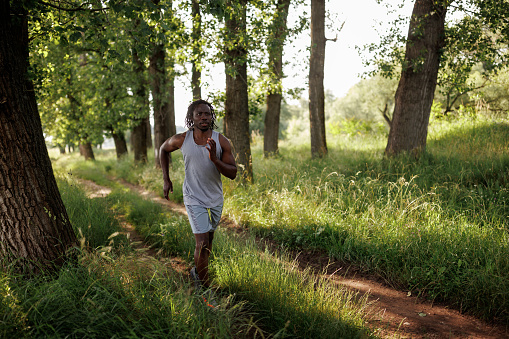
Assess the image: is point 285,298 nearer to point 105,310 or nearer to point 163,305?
point 163,305

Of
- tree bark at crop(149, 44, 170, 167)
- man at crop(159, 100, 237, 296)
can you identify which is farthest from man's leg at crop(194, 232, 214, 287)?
tree bark at crop(149, 44, 170, 167)

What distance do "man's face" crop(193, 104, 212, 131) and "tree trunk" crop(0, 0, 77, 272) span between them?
6.38ft

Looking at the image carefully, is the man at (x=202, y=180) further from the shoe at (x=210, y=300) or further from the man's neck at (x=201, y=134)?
the shoe at (x=210, y=300)

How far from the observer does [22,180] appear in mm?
3590

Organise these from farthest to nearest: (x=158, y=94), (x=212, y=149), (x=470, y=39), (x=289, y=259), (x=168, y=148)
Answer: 1. (x=158, y=94)
2. (x=470, y=39)
3. (x=289, y=259)
4. (x=168, y=148)
5. (x=212, y=149)

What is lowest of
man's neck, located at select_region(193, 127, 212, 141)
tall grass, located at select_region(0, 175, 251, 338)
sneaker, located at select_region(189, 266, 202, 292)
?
sneaker, located at select_region(189, 266, 202, 292)

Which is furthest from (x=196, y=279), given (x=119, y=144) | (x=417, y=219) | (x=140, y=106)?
(x=119, y=144)

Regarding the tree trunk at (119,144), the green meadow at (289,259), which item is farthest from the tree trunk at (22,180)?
the tree trunk at (119,144)

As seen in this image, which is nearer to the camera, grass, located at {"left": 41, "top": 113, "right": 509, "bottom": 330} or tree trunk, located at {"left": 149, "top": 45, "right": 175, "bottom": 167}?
grass, located at {"left": 41, "top": 113, "right": 509, "bottom": 330}

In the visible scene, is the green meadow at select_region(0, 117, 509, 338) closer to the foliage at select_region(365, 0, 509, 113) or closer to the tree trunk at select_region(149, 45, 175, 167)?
the foliage at select_region(365, 0, 509, 113)

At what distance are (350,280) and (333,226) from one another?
1.12m

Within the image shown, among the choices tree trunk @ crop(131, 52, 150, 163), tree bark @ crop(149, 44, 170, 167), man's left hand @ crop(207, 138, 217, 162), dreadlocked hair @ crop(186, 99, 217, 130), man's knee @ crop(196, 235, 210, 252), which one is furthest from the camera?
tree trunk @ crop(131, 52, 150, 163)

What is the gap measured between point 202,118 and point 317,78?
8.93 m

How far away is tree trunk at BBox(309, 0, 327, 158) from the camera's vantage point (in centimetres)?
1136
